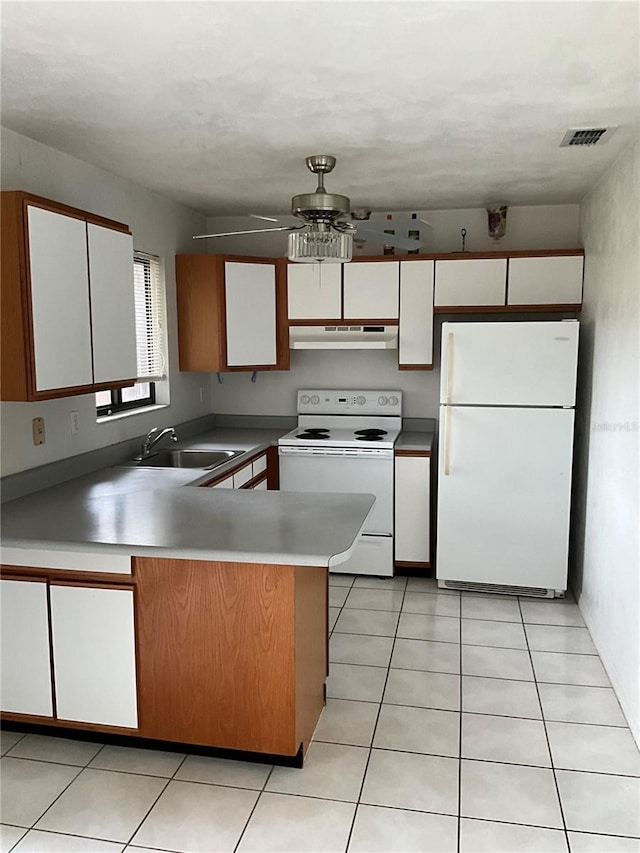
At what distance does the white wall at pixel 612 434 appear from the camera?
2.92 meters

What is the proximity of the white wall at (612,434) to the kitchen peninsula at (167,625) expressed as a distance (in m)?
1.28

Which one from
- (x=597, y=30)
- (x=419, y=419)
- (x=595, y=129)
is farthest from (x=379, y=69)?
(x=419, y=419)

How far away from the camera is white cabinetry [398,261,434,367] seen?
4.45 metres

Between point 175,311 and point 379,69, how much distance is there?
256 centimetres

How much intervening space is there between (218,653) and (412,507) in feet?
7.10

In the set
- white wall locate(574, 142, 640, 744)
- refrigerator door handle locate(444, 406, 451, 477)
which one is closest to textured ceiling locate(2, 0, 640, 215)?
white wall locate(574, 142, 640, 744)

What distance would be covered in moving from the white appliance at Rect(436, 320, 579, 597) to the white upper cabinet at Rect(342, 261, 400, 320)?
585 millimetres

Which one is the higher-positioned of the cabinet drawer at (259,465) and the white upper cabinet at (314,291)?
the white upper cabinet at (314,291)

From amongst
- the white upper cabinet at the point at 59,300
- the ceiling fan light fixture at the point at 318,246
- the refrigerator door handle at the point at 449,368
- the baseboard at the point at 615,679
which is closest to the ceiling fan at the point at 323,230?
the ceiling fan light fixture at the point at 318,246

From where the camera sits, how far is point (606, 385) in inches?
138

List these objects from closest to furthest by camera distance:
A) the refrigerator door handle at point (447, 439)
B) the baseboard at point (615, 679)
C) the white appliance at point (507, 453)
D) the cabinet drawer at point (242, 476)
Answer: the baseboard at point (615, 679) → the cabinet drawer at point (242, 476) → the white appliance at point (507, 453) → the refrigerator door handle at point (447, 439)

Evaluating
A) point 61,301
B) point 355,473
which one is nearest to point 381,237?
point 61,301

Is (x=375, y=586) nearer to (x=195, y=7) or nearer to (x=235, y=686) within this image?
(x=235, y=686)

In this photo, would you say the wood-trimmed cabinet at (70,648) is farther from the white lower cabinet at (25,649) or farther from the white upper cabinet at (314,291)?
the white upper cabinet at (314,291)
